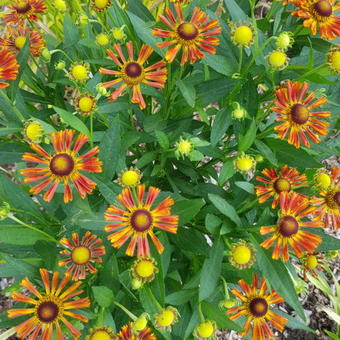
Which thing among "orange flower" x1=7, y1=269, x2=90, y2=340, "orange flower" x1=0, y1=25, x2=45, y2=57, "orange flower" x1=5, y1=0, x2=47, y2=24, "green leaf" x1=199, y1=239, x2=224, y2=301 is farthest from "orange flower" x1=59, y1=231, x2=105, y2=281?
"orange flower" x1=5, y1=0, x2=47, y2=24

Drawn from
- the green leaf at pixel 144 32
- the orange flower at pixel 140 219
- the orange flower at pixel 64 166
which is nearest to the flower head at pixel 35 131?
the orange flower at pixel 64 166

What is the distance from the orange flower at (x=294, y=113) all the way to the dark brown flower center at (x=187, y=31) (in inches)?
Answer: 9.4

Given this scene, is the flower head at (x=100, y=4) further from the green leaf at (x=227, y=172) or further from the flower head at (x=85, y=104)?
the green leaf at (x=227, y=172)

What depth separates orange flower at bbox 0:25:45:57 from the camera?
1148 mm

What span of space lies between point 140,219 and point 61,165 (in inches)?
8.4

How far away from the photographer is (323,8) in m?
0.94

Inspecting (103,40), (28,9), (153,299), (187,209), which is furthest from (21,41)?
(153,299)

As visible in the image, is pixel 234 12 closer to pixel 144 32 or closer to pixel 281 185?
pixel 144 32

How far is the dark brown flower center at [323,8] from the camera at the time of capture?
94 cm

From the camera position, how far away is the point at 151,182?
3.92 feet

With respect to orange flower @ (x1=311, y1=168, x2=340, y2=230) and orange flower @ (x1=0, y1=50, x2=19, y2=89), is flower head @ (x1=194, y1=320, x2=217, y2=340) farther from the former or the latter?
orange flower @ (x1=0, y1=50, x2=19, y2=89)

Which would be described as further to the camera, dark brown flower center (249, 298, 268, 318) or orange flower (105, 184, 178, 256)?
dark brown flower center (249, 298, 268, 318)

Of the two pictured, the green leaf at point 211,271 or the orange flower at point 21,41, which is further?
the orange flower at point 21,41

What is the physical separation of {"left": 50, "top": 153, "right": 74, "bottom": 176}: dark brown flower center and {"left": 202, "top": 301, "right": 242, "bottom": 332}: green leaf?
1.57 ft
